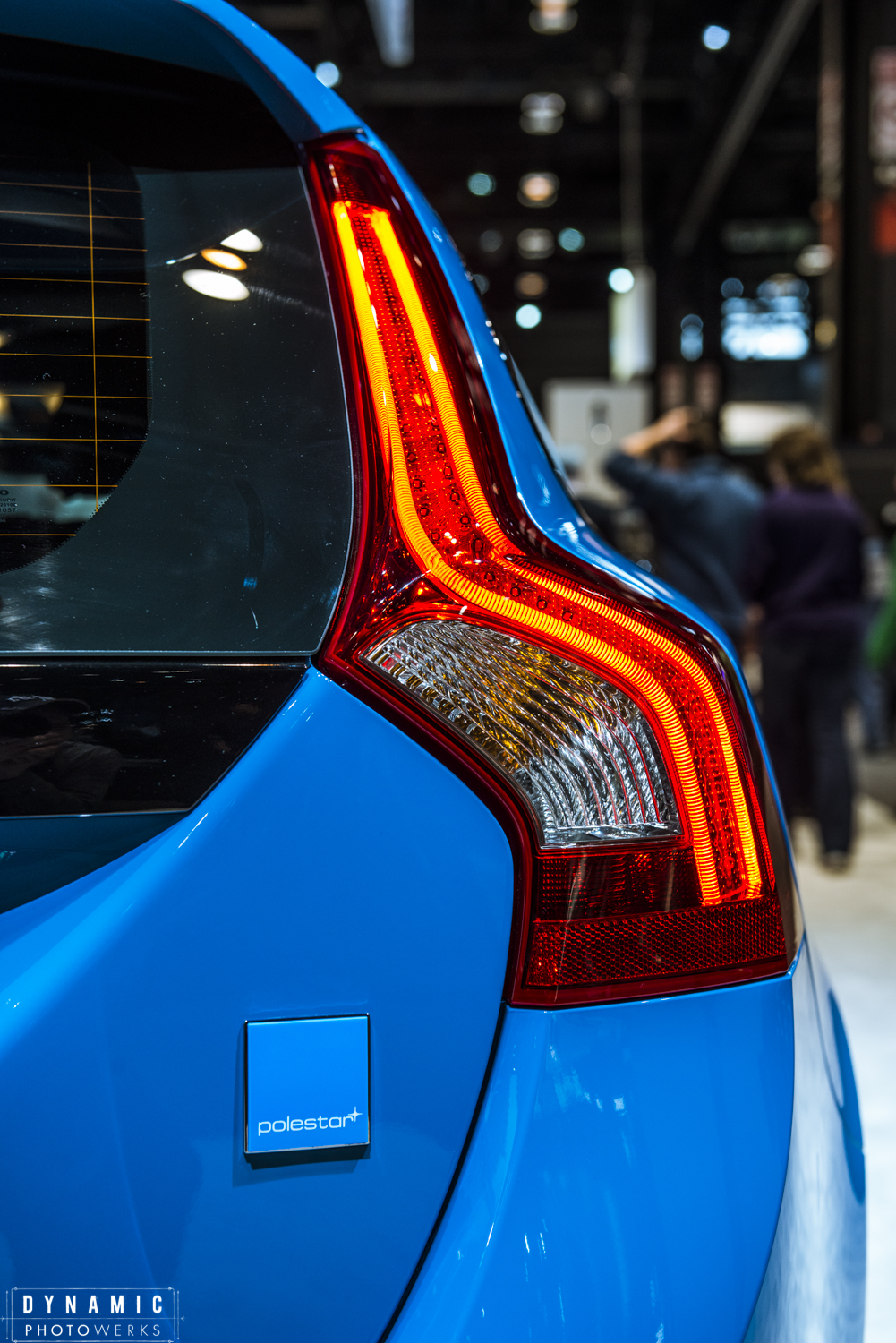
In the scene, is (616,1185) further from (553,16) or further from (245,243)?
(553,16)

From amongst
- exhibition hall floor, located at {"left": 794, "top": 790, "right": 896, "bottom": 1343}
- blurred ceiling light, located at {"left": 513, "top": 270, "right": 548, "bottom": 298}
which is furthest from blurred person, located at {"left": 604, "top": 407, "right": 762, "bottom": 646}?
blurred ceiling light, located at {"left": 513, "top": 270, "right": 548, "bottom": 298}

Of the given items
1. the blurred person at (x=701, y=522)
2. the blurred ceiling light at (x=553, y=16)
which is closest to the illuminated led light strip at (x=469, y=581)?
the blurred person at (x=701, y=522)

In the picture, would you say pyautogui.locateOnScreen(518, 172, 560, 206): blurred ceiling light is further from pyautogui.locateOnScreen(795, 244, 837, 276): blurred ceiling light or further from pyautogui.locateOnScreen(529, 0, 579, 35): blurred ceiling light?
pyautogui.locateOnScreen(529, 0, 579, 35): blurred ceiling light

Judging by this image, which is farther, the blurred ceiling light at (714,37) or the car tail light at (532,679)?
the blurred ceiling light at (714,37)

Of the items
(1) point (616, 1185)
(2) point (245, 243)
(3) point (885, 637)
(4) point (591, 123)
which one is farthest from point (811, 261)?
(1) point (616, 1185)

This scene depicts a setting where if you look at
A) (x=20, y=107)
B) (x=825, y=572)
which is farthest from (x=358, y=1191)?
(x=825, y=572)

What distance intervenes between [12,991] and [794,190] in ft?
48.2

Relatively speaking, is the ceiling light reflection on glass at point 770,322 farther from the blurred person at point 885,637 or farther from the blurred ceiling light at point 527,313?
the blurred person at point 885,637

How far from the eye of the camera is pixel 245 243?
73 centimetres

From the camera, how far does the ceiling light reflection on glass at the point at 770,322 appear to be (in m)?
14.0

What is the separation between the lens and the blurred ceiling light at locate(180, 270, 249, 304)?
0.73 metres

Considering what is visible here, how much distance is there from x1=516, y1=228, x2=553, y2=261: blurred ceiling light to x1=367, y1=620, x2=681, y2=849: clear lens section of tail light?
16621 millimetres

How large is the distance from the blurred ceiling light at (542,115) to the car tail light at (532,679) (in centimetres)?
1209

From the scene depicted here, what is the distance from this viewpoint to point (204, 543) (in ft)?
2.30
